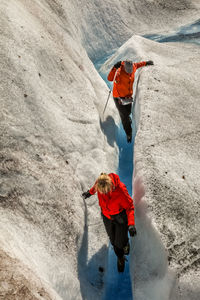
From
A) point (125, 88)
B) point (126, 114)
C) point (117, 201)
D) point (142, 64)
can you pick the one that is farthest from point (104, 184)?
point (142, 64)

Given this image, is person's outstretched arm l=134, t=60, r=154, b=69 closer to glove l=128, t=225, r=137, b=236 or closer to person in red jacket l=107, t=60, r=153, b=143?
person in red jacket l=107, t=60, r=153, b=143

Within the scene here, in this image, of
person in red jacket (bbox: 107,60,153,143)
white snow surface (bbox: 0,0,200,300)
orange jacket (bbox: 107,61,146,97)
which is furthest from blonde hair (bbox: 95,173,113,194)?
orange jacket (bbox: 107,61,146,97)

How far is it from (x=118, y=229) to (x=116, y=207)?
0.44m

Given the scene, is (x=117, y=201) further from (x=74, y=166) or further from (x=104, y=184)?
(x=74, y=166)

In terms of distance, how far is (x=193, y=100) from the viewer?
702 cm

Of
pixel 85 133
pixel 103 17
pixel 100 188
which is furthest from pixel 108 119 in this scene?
pixel 103 17

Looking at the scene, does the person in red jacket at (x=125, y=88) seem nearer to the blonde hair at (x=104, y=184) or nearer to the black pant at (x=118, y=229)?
the black pant at (x=118, y=229)

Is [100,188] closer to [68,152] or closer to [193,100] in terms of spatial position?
[68,152]

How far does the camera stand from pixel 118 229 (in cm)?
459

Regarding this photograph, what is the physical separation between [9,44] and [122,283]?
5.19 meters

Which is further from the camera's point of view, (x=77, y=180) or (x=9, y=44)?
(x=9, y=44)

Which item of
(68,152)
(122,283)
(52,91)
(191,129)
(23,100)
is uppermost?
(23,100)

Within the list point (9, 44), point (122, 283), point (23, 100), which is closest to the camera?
point (122, 283)

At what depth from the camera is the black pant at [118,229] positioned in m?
4.50
